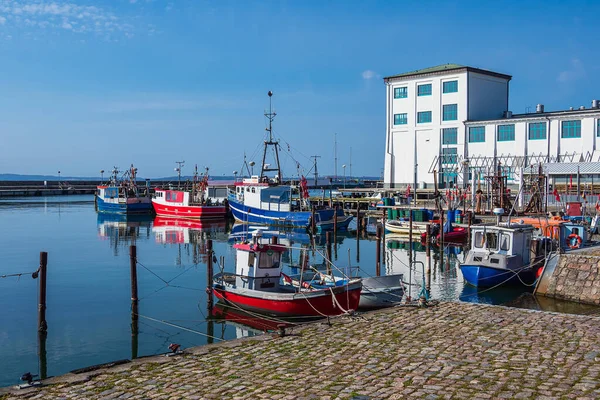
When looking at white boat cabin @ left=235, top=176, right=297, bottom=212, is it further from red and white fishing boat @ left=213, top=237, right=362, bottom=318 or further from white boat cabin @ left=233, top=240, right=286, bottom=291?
white boat cabin @ left=233, top=240, right=286, bottom=291

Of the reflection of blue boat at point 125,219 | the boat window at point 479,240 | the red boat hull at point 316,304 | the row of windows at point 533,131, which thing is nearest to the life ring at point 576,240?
the boat window at point 479,240

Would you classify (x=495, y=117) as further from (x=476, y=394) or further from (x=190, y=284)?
(x=476, y=394)

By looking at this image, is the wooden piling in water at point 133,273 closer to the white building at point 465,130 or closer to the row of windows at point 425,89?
the white building at point 465,130

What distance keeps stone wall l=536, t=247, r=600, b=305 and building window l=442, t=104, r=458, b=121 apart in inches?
1667

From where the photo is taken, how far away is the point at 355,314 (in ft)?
58.2

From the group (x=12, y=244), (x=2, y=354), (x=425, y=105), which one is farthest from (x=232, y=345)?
(x=425, y=105)

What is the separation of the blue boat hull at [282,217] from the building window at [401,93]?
1882 cm

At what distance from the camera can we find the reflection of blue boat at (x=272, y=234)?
49.5 meters

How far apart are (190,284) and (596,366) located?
64.5 feet

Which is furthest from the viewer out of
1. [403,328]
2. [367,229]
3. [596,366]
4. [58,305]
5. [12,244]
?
[367,229]

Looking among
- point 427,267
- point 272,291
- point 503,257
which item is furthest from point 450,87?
point 272,291

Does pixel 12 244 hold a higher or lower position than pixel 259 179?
lower

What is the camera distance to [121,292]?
88.4 ft

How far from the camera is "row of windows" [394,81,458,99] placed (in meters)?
64.9
